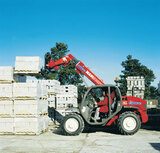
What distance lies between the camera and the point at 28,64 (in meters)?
11.1

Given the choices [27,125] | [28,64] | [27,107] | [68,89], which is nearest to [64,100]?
[68,89]

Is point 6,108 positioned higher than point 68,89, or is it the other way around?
point 68,89

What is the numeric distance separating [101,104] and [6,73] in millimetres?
4428

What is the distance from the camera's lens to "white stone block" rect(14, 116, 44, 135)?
9852 mm

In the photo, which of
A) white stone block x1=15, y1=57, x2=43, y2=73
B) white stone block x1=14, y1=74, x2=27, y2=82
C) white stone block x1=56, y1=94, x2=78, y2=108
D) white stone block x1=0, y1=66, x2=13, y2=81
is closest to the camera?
white stone block x1=0, y1=66, x2=13, y2=81

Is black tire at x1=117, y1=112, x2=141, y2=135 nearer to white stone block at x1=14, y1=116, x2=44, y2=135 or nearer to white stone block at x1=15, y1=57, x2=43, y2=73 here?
white stone block at x1=14, y1=116, x2=44, y2=135

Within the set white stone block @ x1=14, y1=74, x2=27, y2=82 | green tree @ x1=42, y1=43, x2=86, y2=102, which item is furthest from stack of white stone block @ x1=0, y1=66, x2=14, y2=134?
green tree @ x1=42, y1=43, x2=86, y2=102

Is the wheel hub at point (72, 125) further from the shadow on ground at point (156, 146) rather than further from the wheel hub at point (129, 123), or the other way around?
the shadow on ground at point (156, 146)

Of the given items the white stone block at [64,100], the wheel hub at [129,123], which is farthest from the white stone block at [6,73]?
the wheel hub at [129,123]

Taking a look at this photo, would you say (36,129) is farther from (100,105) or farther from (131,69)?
(131,69)

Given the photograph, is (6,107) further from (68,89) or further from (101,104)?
(68,89)

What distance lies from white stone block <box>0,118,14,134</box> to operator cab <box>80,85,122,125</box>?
302 cm

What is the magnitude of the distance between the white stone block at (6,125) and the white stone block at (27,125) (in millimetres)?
180

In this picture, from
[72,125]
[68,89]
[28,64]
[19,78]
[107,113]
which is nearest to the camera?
[72,125]
